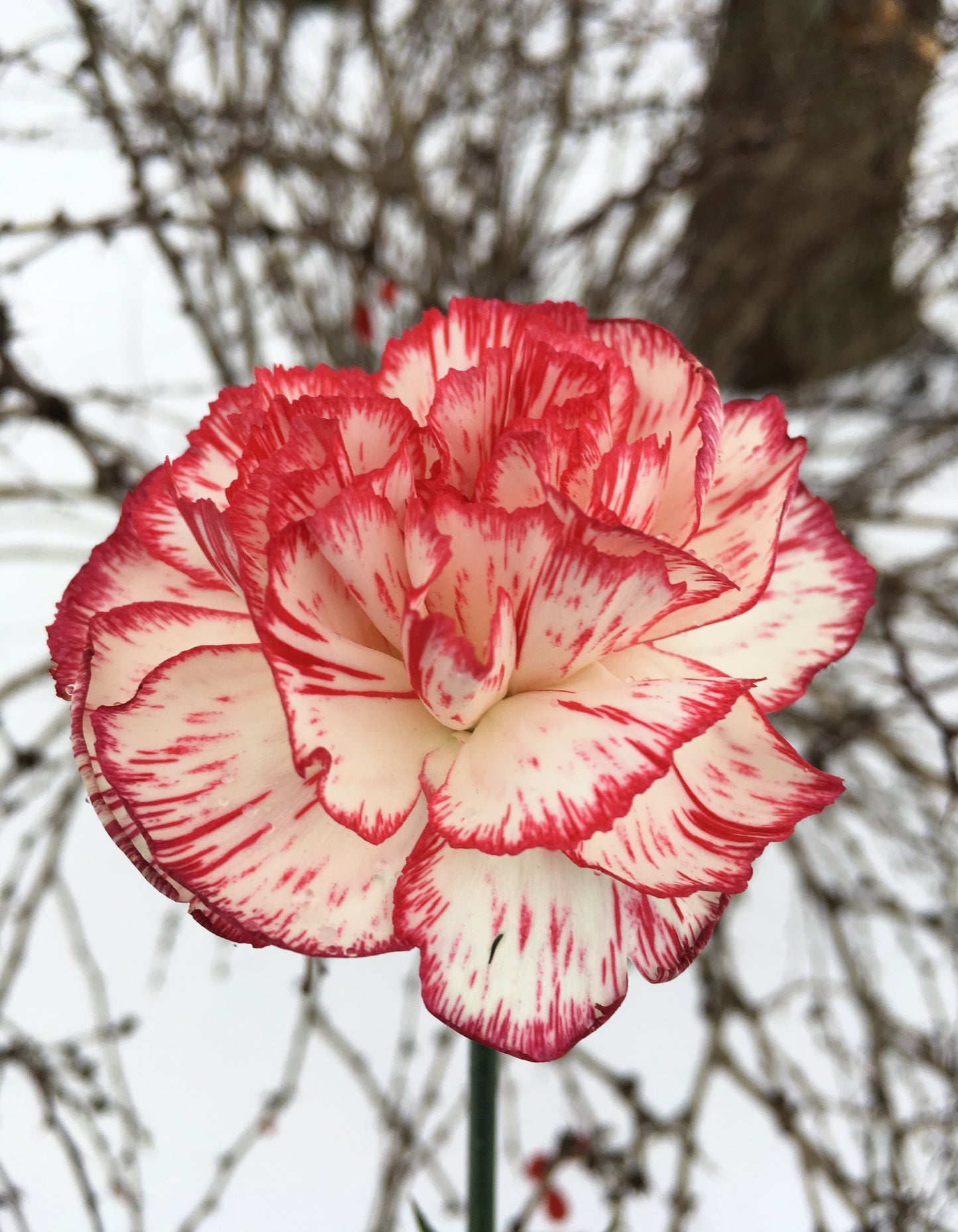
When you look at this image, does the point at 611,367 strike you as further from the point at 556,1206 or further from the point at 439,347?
the point at 556,1206

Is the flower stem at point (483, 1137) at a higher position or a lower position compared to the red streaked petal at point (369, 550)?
lower

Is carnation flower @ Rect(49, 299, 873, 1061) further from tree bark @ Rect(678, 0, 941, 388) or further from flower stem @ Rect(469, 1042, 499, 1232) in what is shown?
tree bark @ Rect(678, 0, 941, 388)

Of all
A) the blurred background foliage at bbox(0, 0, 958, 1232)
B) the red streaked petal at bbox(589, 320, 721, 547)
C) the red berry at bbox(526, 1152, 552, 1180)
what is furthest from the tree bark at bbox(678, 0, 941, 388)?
the red berry at bbox(526, 1152, 552, 1180)

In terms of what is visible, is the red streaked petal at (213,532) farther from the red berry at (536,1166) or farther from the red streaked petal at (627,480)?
the red berry at (536,1166)

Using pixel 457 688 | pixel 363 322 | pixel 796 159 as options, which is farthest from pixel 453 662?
pixel 796 159

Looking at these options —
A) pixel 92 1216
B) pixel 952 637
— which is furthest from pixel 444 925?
pixel 952 637

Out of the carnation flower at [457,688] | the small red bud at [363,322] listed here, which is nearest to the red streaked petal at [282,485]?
the carnation flower at [457,688]

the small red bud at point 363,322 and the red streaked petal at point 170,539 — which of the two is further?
the small red bud at point 363,322

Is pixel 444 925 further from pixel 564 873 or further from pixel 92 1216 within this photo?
pixel 92 1216
